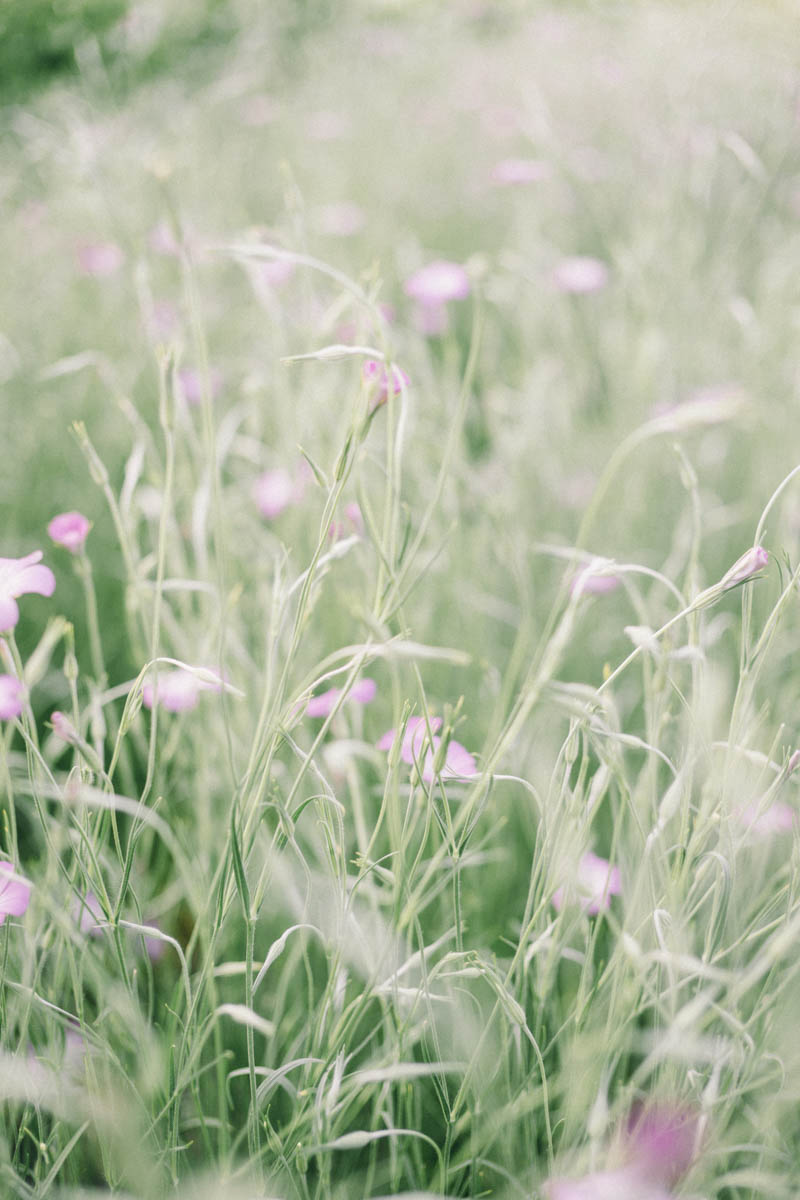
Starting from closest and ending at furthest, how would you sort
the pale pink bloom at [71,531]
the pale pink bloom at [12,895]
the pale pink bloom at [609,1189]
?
1. the pale pink bloom at [609,1189]
2. the pale pink bloom at [12,895]
3. the pale pink bloom at [71,531]

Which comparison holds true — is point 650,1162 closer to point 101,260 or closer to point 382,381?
point 382,381

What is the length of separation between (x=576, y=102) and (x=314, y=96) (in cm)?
77

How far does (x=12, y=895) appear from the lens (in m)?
0.45

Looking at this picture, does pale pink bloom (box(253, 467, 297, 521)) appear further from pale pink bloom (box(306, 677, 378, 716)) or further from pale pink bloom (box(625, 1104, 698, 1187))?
pale pink bloom (box(625, 1104, 698, 1187))

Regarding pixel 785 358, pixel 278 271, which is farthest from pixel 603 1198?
pixel 785 358

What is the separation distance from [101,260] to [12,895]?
43.3 inches

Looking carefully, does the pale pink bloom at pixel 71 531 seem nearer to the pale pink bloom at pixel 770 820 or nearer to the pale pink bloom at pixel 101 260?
the pale pink bloom at pixel 770 820

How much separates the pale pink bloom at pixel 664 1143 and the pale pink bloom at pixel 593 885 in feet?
0.33

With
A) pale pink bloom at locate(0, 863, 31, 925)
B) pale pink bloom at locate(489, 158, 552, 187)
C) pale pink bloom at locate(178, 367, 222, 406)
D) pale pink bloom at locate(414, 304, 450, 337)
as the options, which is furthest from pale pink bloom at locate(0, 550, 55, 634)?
pale pink bloom at locate(489, 158, 552, 187)

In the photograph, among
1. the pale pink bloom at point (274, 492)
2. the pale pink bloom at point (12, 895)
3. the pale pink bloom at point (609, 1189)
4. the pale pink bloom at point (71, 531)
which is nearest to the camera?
the pale pink bloom at point (609, 1189)

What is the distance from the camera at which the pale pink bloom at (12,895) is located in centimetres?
43

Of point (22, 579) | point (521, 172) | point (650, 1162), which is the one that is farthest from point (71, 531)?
point (521, 172)

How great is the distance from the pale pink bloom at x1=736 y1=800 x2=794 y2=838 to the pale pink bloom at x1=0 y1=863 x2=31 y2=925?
0.36 metres

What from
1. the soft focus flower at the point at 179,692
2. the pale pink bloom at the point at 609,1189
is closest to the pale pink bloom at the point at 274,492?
the soft focus flower at the point at 179,692
